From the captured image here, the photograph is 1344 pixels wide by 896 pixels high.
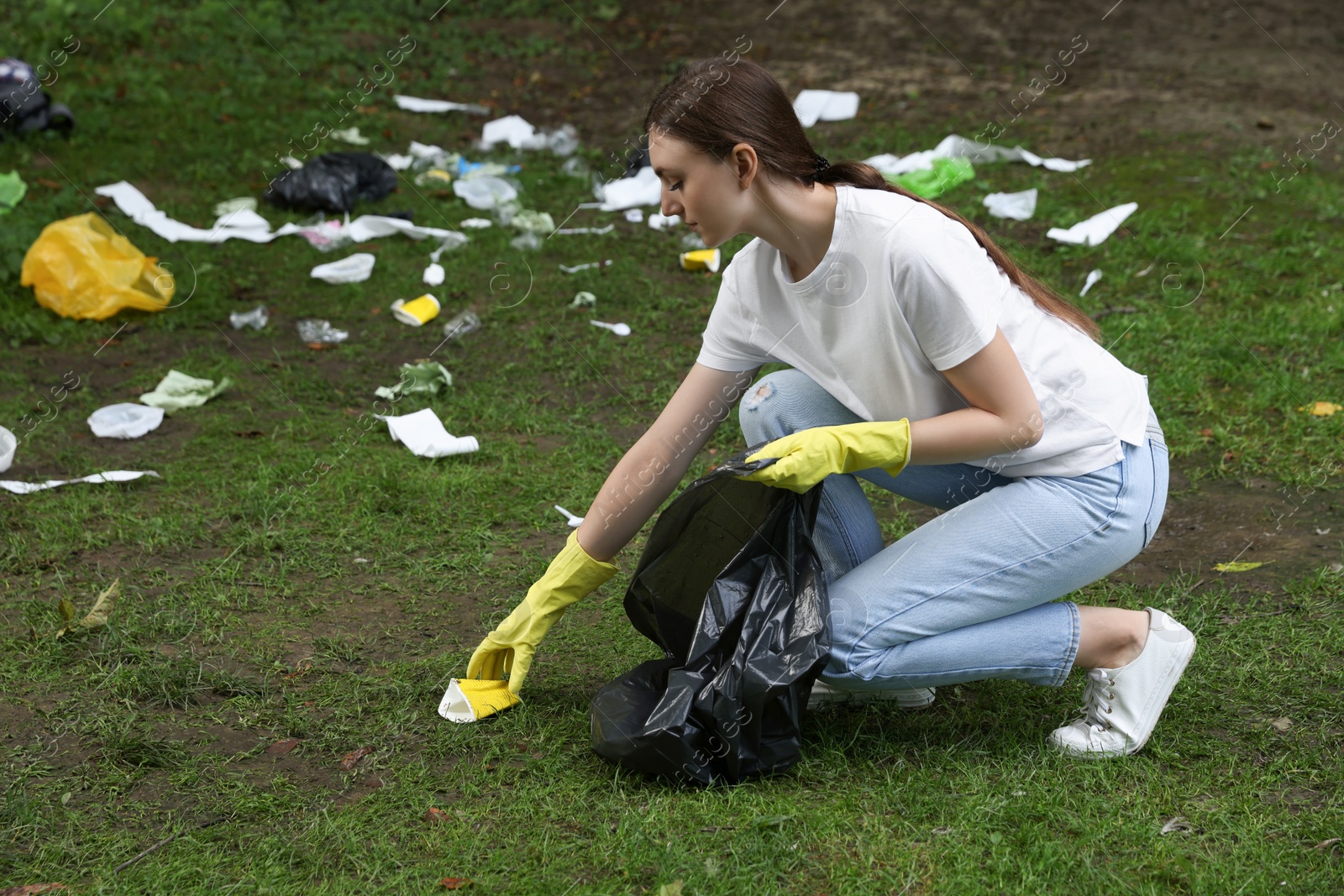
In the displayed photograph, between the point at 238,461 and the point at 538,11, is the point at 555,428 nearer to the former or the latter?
the point at 238,461

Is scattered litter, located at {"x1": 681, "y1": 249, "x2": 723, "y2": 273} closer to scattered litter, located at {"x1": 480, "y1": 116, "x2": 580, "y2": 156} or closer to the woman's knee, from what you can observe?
scattered litter, located at {"x1": 480, "y1": 116, "x2": 580, "y2": 156}

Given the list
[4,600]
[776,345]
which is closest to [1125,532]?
[776,345]

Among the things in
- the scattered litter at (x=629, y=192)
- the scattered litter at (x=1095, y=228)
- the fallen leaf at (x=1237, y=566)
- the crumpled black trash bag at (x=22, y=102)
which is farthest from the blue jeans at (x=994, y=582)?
the crumpled black trash bag at (x=22, y=102)

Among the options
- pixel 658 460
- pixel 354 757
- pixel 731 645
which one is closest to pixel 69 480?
pixel 354 757

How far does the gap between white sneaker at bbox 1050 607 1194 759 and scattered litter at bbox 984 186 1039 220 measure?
129 inches

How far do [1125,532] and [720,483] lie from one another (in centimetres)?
73

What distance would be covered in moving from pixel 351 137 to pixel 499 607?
4.19 m

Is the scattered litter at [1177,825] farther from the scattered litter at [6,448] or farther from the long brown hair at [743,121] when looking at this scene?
the scattered litter at [6,448]

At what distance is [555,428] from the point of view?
12.4 ft

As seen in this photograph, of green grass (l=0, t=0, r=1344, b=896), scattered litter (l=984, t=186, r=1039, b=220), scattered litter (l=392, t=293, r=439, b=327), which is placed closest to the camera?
green grass (l=0, t=0, r=1344, b=896)

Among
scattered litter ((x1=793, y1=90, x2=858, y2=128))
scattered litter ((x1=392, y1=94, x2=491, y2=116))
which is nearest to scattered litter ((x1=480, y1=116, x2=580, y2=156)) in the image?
scattered litter ((x1=392, y1=94, x2=491, y2=116))

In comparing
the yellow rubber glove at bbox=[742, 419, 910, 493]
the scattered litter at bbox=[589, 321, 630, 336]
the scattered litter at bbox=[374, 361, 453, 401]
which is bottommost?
the scattered litter at bbox=[589, 321, 630, 336]

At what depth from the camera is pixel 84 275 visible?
14.5 feet

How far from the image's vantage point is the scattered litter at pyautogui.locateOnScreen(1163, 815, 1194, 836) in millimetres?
1937
